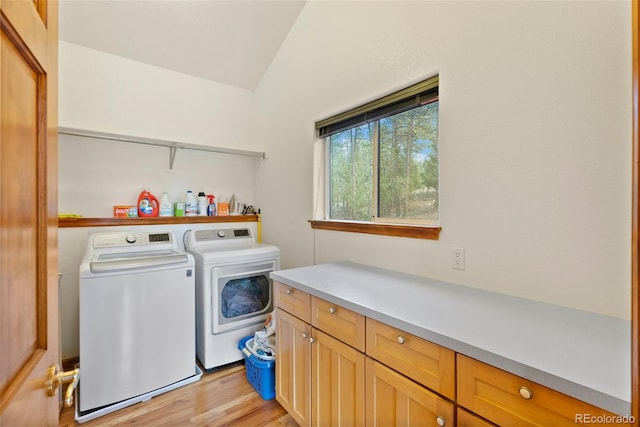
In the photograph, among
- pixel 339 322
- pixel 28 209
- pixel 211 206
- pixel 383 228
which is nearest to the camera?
pixel 28 209

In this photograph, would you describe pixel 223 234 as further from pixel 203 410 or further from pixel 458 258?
pixel 458 258

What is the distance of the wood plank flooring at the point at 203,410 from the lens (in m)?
1.77

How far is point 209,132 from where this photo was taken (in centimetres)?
289

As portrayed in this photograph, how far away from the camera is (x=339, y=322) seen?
53.4 inches

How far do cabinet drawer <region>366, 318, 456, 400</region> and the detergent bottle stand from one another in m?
2.15

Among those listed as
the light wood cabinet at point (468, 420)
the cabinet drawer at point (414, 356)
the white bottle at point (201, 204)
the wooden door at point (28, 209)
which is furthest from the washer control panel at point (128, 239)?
the light wood cabinet at point (468, 420)

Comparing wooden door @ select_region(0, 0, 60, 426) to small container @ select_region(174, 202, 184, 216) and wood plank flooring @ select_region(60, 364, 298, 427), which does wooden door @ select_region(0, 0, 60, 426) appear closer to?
wood plank flooring @ select_region(60, 364, 298, 427)

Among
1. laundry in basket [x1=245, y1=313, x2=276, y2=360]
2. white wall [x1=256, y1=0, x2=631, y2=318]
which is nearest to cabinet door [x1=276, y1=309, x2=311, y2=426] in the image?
laundry in basket [x1=245, y1=313, x2=276, y2=360]

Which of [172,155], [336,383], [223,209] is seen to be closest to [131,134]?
[172,155]

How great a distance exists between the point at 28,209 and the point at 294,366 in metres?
1.44

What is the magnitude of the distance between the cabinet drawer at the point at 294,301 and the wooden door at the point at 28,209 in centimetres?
101

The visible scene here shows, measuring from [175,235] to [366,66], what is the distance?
207cm

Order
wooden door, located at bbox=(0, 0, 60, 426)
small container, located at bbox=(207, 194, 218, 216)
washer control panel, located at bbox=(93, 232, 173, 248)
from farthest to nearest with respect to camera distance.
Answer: small container, located at bbox=(207, 194, 218, 216)
washer control panel, located at bbox=(93, 232, 173, 248)
wooden door, located at bbox=(0, 0, 60, 426)

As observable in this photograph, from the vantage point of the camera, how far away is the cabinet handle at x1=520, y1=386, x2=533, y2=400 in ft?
2.50
